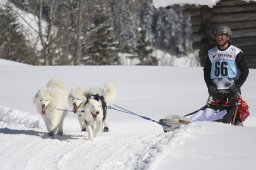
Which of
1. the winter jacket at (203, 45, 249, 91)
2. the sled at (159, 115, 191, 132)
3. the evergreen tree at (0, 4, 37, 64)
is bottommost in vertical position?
the sled at (159, 115, 191, 132)

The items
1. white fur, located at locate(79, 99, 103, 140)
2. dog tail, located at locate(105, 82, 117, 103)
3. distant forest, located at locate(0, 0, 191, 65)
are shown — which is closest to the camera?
white fur, located at locate(79, 99, 103, 140)

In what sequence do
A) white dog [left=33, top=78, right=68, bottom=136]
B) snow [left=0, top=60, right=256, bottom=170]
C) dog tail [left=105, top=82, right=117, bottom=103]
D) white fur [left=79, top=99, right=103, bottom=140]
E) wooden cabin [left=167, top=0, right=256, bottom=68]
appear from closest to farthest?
snow [left=0, top=60, right=256, bottom=170] < white fur [left=79, top=99, right=103, bottom=140] < white dog [left=33, top=78, right=68, bottom=136] < dog tail [left=105, top=82, right=117, bottom=103] < wooden cabin [left=167, top=0, right=256, bottom=68]

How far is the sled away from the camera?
6833mm

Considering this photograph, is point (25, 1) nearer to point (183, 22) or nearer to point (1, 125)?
point (1, 125)

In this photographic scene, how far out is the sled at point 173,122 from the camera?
6.83 m

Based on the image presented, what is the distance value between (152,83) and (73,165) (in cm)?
857

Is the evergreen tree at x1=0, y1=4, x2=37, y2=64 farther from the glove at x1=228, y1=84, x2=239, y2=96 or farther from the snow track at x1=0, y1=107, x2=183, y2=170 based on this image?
the glove at x1=228, y1=84, x2=239, y2=96

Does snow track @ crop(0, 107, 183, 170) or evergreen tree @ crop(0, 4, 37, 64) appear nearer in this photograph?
snow track @ crop(0, 107, 183, 170)

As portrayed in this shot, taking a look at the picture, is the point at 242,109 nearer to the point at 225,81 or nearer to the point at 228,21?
the point at 225,81

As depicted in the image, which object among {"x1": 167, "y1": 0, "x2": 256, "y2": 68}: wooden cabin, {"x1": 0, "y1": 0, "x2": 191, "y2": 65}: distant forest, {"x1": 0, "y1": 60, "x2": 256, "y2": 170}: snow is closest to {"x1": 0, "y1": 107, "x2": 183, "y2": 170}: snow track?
{"x1": 0, "y1": 60, "x2": 256, "y2": 170}: snow

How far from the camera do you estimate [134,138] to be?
7.07 m

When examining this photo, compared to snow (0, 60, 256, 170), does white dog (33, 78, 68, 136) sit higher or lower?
higher

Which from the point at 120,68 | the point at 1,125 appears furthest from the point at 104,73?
the point at 1,125

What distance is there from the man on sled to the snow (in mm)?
313
